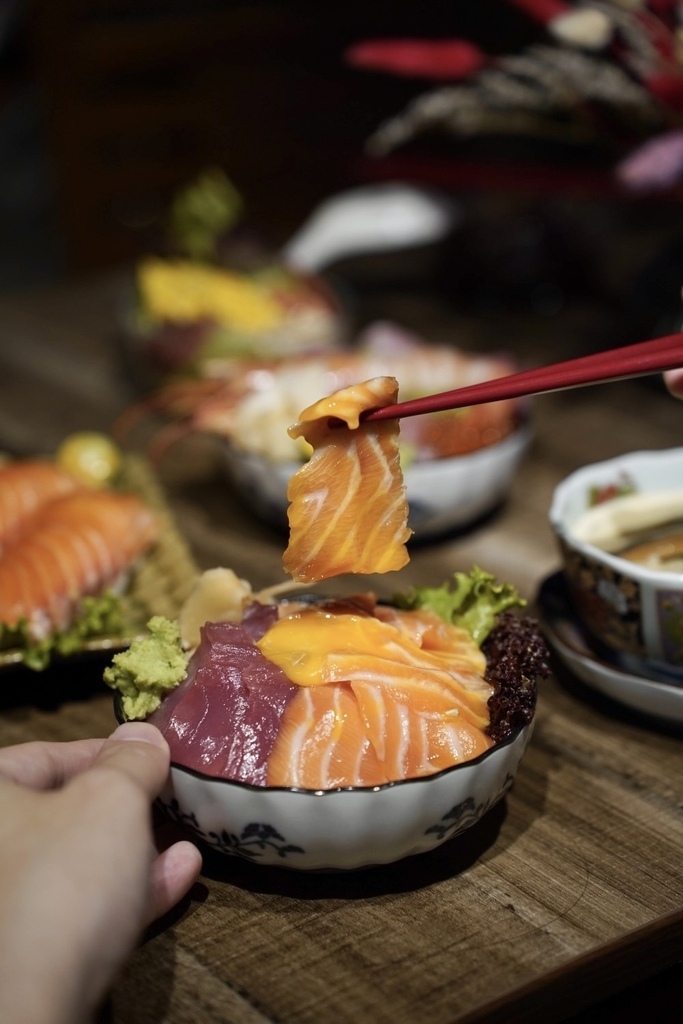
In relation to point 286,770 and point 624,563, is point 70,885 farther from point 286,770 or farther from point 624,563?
point 624,563

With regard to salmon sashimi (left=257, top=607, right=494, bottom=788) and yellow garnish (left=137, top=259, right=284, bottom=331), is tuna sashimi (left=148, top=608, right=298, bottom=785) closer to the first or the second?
salmon sashimi (left=257, top=607, right=494, bottom=788)

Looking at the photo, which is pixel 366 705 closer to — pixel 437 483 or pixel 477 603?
pixel 477 603

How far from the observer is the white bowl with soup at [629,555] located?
127 cm

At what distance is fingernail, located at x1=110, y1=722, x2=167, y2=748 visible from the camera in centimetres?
102

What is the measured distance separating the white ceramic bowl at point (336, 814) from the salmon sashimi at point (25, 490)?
2.43 ft

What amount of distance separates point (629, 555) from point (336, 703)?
1.57 feet

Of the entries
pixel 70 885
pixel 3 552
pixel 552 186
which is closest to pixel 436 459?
pixel 3 552

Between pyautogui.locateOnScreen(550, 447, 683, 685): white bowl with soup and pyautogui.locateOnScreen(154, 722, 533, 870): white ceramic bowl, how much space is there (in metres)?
0.28

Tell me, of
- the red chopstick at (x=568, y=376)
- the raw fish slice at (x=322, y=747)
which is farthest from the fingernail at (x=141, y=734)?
the red chopstick at (x=568, y=376)

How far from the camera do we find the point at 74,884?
2.73 feet

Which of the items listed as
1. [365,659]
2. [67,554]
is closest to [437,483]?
[67,554]

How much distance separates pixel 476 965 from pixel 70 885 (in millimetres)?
385

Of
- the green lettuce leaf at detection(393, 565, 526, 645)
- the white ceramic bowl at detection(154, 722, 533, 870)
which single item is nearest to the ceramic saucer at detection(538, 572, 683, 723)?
the green lettuce leaf at detection(393, 565, 526, 645)

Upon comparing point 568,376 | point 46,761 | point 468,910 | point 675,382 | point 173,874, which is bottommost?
point 468,910
